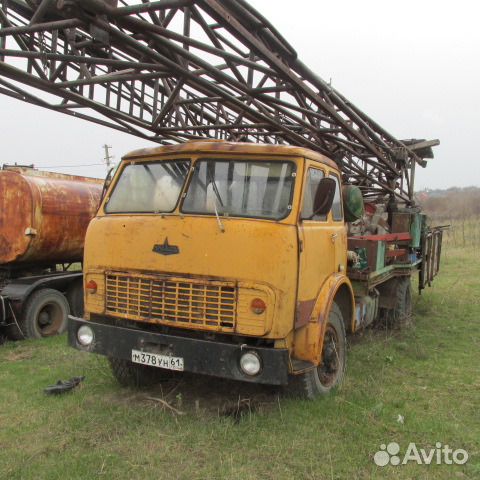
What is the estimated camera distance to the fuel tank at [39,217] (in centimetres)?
659

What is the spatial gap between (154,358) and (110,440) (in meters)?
0.65

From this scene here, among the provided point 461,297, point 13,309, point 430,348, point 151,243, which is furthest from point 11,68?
point 461,297

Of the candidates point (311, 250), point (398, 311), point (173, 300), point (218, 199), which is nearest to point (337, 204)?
point (311, 250)

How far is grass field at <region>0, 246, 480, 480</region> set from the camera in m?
3.12

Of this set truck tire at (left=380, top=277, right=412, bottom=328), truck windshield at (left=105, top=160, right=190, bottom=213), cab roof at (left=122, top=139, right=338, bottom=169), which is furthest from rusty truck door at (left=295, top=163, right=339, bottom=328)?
truck tire at (left=380, top=277, right=412, bottom=328)

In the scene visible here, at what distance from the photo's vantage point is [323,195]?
380 cm

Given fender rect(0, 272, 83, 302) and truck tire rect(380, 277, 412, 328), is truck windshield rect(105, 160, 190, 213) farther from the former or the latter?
truck tire rect(380, 277, 412, 328)

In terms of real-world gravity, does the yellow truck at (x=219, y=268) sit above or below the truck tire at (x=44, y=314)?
above

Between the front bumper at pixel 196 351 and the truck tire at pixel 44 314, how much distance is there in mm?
2961

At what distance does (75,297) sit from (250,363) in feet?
15.4

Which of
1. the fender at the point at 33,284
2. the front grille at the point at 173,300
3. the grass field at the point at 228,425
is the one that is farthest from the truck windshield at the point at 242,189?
the fender at the point at 33,284

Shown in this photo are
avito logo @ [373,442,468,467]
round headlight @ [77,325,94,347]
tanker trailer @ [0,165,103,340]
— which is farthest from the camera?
tanker trailer @ [0,165,103,340]

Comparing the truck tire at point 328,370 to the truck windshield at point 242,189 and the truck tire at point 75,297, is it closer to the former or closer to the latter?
the truck windshield at point 242,189

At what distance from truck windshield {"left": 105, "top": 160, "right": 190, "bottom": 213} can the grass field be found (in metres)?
1.64
